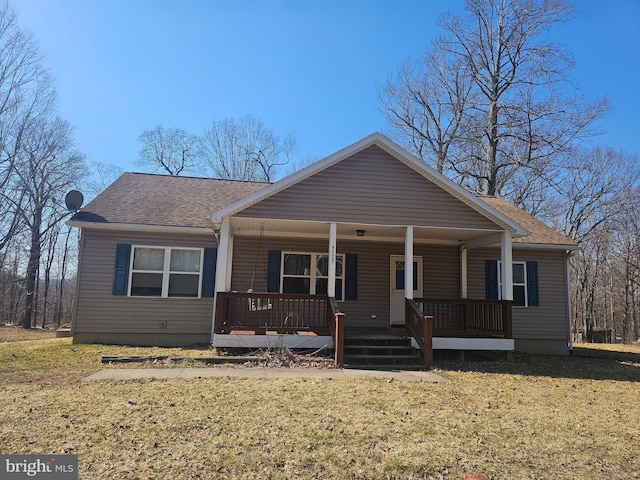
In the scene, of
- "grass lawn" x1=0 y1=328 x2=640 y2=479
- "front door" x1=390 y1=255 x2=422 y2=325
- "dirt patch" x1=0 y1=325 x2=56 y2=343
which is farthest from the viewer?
"dirt patch" x1=0 y1=325 x2=56 y2=343

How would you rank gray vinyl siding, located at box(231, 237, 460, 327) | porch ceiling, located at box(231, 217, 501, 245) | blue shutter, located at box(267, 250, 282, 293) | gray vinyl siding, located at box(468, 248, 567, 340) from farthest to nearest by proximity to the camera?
gray vinyl siding, located at box(468, 248, 567, 340), gray vinyl siding, located at box(231, 237, 460, 327), blue shutter, located at box(267, 250, 282, 293), porch ceiling, located at box(231, 217, 501, 245)

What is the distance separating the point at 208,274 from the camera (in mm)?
10828

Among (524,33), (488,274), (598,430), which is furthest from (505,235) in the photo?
(524,33)

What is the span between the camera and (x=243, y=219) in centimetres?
934

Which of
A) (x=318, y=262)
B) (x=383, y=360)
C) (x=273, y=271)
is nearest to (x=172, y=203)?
(x=273, y=271)

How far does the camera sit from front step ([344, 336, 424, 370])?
8516 millimetres

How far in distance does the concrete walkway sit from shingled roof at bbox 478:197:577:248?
232 inches

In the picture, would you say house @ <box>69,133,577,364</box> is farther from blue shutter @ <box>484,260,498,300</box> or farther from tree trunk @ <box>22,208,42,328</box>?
tree trunk @ <box>22,208,42,328</box>

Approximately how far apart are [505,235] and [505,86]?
49.0 feet

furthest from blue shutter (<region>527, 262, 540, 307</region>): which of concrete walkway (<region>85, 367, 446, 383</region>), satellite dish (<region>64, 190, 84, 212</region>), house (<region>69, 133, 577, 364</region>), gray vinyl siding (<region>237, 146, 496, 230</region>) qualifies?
satellite dish (<region>64, 190, 84, 212</region>)

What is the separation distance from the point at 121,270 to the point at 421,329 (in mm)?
7615

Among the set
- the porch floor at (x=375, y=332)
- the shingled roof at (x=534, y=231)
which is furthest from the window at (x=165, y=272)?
the shingled roof at (x=534, y=231)

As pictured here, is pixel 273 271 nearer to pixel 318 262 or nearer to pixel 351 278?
pixel 318 262

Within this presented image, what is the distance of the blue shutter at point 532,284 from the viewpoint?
478 inches
